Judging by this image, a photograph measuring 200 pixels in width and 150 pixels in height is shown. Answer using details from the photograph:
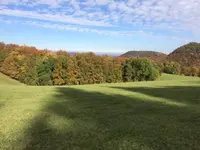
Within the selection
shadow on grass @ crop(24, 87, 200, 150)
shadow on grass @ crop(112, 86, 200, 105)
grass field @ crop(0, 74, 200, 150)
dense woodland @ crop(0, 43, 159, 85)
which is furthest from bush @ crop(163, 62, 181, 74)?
shadow on grass @ crop(24, 87, 200, 150)

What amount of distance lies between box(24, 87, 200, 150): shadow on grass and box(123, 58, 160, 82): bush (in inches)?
3056

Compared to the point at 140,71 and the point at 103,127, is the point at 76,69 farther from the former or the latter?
the point at 103,127

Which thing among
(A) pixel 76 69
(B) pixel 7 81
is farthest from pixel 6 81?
(A) pixel 76 69

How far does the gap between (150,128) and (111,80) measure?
8432 centimetres

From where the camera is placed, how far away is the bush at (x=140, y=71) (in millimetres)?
92125

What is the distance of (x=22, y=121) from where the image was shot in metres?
12.4

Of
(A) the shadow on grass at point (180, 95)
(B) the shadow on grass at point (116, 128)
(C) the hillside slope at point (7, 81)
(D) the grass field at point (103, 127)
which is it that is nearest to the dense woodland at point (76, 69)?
(C) the hillside slope at point (7, 81)

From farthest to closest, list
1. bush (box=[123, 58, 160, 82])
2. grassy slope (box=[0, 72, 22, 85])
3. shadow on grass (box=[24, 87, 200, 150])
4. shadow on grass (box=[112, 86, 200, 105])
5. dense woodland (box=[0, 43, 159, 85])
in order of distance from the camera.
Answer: bush (box=[123, 58, 160, 82]) < dense woodland (box=[0, 43, 159, 85]) < grassy slope (box=[0, 72, 22, 85]) < shadow on grass (box=[112, 86, 200, 105]) < shadow on grass (box=[24, 87, 200, 150])

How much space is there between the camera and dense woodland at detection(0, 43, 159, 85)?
87438 millimetres

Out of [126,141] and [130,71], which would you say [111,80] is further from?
[126,141]

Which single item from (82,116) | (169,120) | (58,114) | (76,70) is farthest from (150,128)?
(76,70)

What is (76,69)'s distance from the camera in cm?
9056

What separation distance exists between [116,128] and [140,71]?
82.7 m

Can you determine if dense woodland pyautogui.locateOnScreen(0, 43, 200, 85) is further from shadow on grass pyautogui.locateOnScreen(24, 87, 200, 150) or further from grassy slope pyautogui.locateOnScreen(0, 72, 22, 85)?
shadow on grass pyautogui.locateOnScreen(24, 87, 200, 150)
